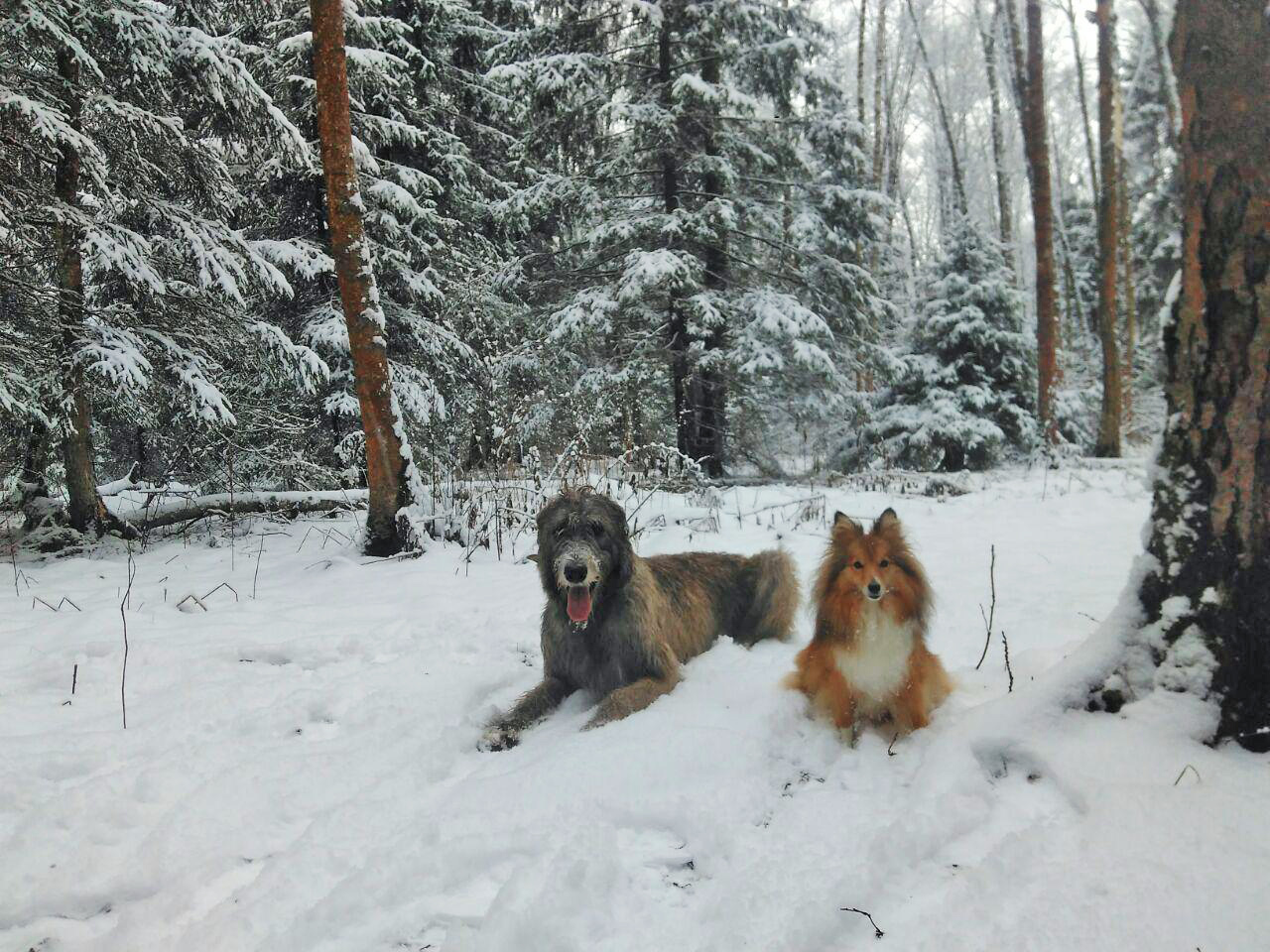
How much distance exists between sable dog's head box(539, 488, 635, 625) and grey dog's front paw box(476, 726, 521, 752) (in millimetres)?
636

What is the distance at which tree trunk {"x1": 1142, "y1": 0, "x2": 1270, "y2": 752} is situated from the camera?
2.14 m

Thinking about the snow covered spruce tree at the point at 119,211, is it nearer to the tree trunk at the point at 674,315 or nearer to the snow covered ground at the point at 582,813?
the snow covered ground at the point at 582,813

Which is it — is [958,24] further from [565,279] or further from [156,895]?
[156,895]

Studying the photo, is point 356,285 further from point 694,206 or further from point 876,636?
point 694,206

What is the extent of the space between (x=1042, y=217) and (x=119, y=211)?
15466 mm

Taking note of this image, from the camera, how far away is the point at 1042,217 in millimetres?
13906

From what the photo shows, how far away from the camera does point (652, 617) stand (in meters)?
4.09

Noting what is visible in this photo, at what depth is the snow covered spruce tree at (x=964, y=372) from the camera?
1498 centimetres

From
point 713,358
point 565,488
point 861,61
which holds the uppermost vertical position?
point 861,61

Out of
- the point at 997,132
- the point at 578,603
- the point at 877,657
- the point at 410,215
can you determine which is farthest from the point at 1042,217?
the point at 578,603

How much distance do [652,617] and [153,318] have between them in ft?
26.3

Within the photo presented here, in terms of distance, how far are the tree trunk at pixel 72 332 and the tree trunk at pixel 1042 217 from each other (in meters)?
15.1

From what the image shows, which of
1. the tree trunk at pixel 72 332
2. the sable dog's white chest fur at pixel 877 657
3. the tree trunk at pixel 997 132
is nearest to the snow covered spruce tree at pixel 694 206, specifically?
the tree trunk at pixel 72 332

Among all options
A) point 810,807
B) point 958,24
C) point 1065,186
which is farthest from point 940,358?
point 1065,186
